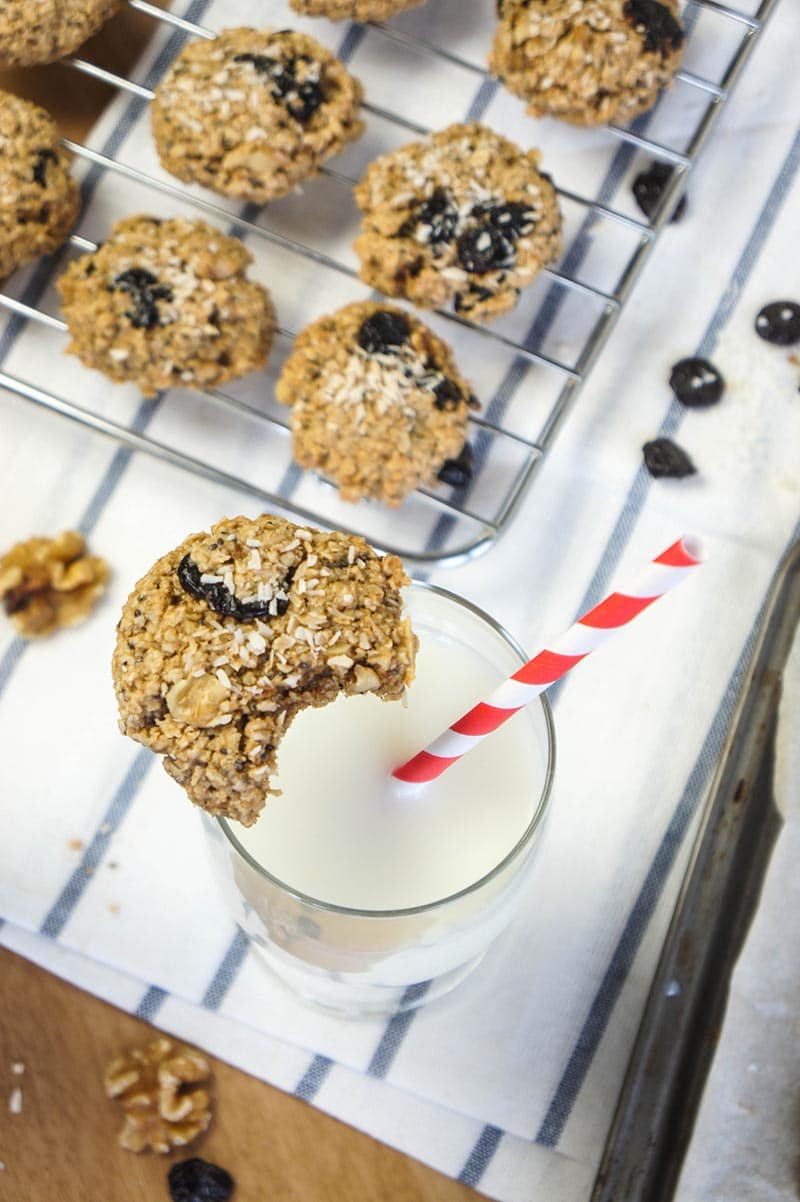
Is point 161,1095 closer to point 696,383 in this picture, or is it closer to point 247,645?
point 247,645

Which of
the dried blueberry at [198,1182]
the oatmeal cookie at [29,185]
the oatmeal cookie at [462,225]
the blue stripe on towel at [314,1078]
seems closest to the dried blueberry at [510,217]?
the oatmeal cookie at [462,225]

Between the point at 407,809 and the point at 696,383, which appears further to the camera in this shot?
the point at 696,383

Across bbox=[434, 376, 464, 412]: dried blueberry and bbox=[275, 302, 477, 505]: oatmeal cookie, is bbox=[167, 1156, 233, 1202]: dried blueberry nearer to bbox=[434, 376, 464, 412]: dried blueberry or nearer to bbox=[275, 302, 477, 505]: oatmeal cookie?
bbox=[275, 302, 477, 505]: oatmeal cookie

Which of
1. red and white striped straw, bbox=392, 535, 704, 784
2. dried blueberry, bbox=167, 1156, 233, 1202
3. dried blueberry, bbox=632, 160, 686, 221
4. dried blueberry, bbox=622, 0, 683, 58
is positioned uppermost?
dried blueberry, bbox=622, 0, 683, 58

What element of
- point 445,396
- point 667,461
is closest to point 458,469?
point 445,396

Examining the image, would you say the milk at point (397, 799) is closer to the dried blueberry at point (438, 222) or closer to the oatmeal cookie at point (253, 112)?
the dried blueberry at point (438, 222)

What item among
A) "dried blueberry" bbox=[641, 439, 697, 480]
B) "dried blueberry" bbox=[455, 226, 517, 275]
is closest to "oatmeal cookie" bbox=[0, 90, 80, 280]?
"dried blueberry" bbox=[455, 226, 517, 275]
